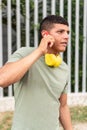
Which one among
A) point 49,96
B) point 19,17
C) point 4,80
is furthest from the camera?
point 19,17

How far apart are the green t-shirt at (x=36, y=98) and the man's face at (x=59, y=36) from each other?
13 cm

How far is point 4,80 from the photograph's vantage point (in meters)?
2.07

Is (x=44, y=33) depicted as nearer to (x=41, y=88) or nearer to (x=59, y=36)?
(x=59, y=36)

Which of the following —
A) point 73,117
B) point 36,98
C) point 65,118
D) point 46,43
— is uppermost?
point 46,43

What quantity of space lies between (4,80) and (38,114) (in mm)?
424

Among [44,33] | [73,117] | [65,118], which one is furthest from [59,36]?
[73,117]

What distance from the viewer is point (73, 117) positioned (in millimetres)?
5977

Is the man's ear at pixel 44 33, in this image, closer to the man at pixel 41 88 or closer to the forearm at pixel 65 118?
the man at pixel 41 88

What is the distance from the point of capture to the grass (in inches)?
219

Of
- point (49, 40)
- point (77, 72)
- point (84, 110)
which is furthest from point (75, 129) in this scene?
point (49, 40)

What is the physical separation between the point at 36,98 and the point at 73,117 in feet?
12.1

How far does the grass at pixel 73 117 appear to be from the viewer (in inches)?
219

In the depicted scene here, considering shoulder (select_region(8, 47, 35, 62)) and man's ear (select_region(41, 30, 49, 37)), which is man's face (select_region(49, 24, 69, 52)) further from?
shoulder (select_region(8, 47, 35, 62))

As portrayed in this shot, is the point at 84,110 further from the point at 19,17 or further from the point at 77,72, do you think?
the point at 19,17
